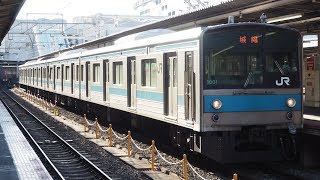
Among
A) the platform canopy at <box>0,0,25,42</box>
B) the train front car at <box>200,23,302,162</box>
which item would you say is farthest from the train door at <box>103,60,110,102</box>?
the train front car at <box>200,23,302,162</box>

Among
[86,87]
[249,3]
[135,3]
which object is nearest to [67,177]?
[249,3]

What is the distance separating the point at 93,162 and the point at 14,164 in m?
1.96

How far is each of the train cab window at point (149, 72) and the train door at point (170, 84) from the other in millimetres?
679

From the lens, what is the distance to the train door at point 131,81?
1442 cm

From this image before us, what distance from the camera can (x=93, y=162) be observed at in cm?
1302

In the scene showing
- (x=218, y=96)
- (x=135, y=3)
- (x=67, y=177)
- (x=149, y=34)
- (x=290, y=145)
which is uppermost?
(x=135, y=3)

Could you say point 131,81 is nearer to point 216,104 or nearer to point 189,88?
point 189,88

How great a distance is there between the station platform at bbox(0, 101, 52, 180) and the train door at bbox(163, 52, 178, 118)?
3088 mm

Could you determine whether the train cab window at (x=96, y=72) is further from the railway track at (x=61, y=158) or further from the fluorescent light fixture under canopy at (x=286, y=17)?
the fluorescent light fixture under canopy at (x=286, y=17)

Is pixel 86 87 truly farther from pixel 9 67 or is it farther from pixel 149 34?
pixel 9 67

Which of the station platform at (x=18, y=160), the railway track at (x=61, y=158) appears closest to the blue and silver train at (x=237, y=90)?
the railway track at (x=61, y=158)

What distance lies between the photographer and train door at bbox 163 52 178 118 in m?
11.3

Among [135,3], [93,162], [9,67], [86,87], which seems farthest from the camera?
[135,3]

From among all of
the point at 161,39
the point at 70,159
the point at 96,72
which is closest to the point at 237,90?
the point at 161,39
